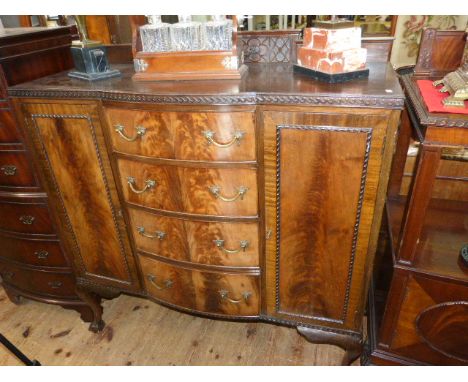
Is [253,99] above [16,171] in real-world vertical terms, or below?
above

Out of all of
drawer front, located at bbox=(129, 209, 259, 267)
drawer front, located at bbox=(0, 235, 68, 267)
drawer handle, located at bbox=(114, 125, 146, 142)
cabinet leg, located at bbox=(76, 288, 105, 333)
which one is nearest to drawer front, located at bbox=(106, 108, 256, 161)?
drawer handle, located at bbox=(114, 125, 146, 142)

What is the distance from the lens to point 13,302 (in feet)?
7.28

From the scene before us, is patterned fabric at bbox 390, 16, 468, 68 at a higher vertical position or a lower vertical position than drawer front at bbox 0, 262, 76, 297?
higher

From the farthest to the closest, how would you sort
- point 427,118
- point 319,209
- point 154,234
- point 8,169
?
point 8,169 < point 154,234 < point 319,209 < point 427,118

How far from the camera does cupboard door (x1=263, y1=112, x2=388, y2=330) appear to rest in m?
1.08

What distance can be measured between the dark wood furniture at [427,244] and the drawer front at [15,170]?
1.53 m

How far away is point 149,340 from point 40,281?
2.23 feet

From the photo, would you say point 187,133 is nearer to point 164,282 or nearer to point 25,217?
point 164,282

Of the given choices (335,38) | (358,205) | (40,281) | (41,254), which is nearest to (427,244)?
(358,205)

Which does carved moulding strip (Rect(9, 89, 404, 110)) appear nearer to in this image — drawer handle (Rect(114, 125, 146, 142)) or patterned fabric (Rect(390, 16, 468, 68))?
drawer handle (Rect(114, 125, 146, 142))

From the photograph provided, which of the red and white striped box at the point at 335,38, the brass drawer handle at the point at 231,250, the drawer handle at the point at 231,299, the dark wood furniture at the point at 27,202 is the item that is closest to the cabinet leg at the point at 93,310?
the dark wood furniture at the point at 27,202

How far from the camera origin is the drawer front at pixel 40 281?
74.4 inches

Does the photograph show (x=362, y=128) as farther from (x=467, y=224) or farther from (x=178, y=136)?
(x=467, y=224)

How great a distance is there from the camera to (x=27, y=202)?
1.62 m
